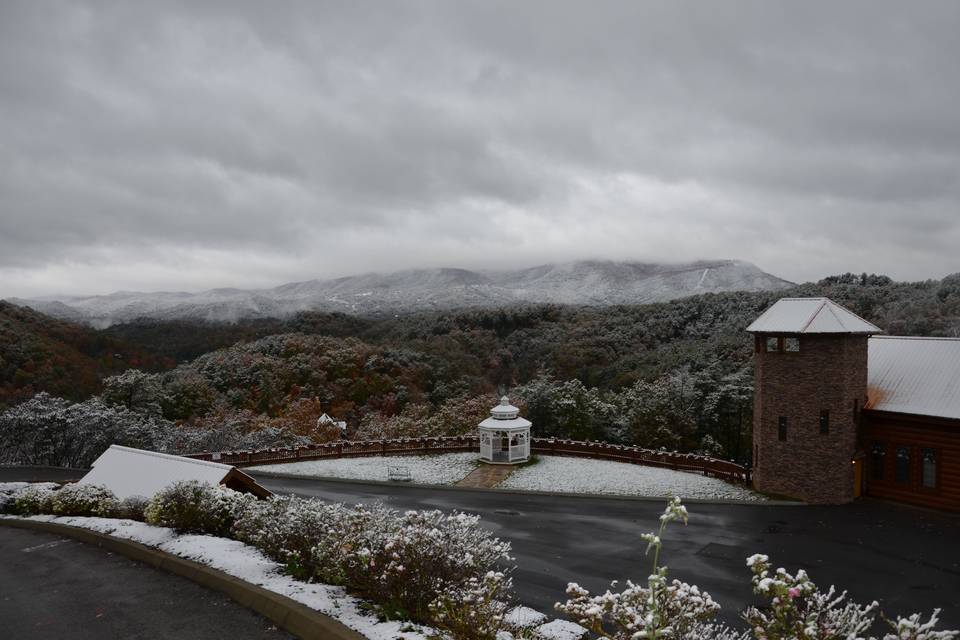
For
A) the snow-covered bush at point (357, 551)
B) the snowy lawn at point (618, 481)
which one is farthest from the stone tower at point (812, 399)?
the snow-covered bush at point (357, 551)

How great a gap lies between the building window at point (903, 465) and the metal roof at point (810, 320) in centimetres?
369

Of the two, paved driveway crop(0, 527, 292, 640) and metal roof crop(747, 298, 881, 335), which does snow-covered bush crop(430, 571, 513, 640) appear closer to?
paved driveway crop(0, 527, 292, 640)

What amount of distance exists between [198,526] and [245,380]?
42.4m

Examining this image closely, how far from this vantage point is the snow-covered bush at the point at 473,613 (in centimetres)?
565

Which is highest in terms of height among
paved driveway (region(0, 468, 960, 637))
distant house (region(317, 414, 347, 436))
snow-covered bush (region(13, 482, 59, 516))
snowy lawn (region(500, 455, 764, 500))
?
snow-covered bush (region(13, 482, 59, 516))

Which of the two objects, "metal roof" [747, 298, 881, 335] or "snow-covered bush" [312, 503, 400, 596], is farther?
"metal roof" [747, 298, 881, 335]

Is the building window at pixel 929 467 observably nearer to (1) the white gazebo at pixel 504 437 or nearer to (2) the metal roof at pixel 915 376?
(2) the metal roof at pixel 915 376

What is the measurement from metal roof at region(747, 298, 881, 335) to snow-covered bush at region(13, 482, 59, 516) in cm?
1951

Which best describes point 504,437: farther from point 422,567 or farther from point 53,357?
point 53,357

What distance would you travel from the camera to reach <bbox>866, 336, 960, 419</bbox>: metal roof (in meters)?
18.2

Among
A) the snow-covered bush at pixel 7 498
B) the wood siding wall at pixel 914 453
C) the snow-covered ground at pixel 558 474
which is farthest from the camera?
the snow-covered ground at pixel 558 474

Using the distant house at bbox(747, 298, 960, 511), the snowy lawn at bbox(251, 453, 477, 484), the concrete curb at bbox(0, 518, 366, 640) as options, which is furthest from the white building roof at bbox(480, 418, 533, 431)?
the concrete curb at bbox(0, 518, 366, 640)

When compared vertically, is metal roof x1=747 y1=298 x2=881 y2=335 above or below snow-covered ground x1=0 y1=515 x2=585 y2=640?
above

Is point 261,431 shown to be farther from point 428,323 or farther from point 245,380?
point 428,323
